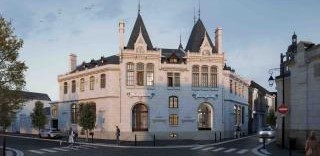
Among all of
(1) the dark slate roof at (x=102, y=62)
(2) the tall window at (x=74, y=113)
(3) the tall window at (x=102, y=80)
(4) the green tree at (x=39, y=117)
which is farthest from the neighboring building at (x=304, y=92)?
(4) the green tree at (x=39, y=117)

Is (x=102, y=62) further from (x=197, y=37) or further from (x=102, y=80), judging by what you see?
(x=197, y=37)

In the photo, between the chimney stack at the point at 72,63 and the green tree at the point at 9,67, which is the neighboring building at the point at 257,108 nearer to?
the chimney stack at the point at 72,63

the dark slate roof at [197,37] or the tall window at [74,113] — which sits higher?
the dark slate roof at [197,37]

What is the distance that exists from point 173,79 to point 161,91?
7.24 ft

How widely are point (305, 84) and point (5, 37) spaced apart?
21762 mm

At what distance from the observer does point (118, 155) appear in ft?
108

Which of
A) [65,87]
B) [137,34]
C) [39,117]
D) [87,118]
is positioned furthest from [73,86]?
[137,34]

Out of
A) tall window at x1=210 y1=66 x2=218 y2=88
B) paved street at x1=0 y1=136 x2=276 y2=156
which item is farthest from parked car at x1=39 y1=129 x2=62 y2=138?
tall window at x1=210 y1=66 x2=218 y2=88

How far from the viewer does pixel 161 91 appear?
193ft

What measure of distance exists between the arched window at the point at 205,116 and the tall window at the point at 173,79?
14.2ft

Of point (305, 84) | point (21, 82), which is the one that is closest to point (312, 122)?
point (305, 84)

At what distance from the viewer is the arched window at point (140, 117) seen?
5828 centimetres

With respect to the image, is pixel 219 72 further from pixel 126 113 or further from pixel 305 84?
pixel 305 84

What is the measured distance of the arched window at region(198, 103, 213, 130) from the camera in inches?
2363
